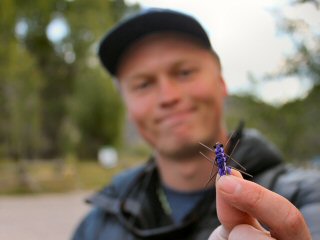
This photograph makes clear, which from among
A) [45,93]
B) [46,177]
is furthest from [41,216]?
[45,93]

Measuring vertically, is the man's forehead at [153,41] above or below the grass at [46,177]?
above

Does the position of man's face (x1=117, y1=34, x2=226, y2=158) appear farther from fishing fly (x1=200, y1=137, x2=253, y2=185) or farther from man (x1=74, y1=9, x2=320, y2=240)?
fishing fly (x1=200, y1=137, x2=253, y2=185)

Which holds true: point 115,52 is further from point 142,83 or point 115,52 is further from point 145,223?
point 145,223

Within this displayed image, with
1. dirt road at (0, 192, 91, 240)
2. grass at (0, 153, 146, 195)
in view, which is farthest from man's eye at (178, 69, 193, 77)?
grass at (0, 153, 146, 195)

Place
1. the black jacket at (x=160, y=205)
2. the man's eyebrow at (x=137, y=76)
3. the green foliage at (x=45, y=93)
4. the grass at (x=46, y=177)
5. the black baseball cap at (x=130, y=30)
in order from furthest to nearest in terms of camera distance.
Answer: the grass at (x=46, y=177) → the green foliage at (x=45, y=93) → the man's eyebrow at (x=137, y=76) → the black baseball cap at (x=130, y=30) → the black jacket at (x=160, y=205)

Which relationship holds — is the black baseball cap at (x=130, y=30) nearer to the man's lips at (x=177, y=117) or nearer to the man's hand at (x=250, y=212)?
the man's lips at (x=177, y=117)

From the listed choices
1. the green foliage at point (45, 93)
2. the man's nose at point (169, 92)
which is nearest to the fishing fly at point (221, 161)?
the man's nose at point (169, 92)
